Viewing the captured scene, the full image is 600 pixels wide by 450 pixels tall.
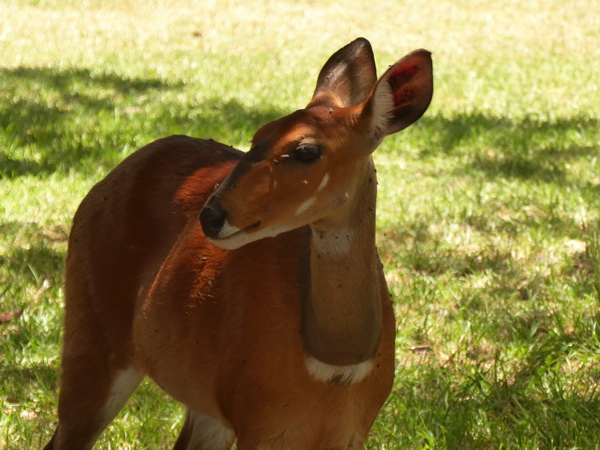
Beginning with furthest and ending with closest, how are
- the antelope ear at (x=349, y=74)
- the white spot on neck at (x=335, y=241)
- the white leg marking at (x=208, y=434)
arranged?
1. the white leg marking at (x=208, y=434)
2. the antelope ear at (x=349, y=74)
3. the white spot on neck at (x=335, y=241)

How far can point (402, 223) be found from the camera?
20.7 ft

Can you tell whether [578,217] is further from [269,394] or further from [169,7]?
[169,7]

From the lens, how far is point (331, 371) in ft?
9.32

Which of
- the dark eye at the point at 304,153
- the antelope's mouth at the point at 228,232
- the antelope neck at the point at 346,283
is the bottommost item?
the antelope neck at the point at 346,283

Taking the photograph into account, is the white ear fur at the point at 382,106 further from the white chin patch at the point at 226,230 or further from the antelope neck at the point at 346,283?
the white chin patch at the point at 226,230

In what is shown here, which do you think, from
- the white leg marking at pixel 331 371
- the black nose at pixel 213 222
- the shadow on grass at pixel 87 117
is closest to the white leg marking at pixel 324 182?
the black nose at pixel 213 222

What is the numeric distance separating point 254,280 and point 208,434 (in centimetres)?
97

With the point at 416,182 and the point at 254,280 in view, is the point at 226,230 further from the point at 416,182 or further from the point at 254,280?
the point at 416,182

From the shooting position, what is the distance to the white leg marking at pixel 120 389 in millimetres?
3488

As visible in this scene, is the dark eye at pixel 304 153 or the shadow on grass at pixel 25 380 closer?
the dark eye at pixel 304 153

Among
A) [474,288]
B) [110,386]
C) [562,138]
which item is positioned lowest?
[562,138]

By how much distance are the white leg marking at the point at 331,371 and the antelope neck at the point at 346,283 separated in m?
0.02

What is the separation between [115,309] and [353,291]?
1.01 m

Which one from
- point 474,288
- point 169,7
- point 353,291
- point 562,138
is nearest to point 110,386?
point 353,291
